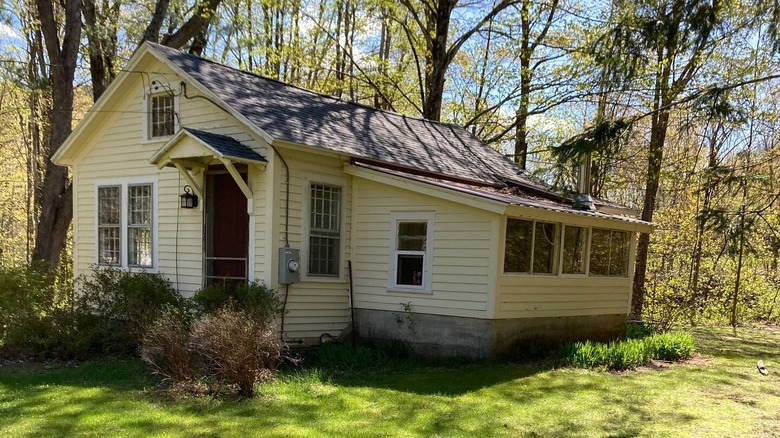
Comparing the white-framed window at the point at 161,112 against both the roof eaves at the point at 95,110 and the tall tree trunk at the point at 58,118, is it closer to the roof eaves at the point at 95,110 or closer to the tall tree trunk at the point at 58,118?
the roof eaves at the point at 95,110

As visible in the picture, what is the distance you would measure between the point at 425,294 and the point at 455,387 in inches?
85.7

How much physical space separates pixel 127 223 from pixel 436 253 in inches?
239

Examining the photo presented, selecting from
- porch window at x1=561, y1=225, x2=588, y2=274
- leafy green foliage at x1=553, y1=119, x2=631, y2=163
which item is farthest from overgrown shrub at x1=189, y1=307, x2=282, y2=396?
porch window at x1=561, y1=225, x2=588, y2=274

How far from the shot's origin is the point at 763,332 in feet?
50.9

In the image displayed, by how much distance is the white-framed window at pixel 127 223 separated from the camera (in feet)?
33.9

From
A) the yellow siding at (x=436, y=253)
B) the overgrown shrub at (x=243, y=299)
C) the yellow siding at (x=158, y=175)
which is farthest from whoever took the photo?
the yellow siding at (x=158, y=175)

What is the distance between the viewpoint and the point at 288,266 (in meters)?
8.66

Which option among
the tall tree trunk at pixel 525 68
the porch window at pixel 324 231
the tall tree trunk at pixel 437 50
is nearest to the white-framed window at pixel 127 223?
the porch window at pixel 324 231

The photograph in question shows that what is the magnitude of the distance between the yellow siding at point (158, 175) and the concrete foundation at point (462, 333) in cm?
224

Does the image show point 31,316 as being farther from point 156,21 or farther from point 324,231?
point 156,21

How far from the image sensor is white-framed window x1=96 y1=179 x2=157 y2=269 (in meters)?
10.3

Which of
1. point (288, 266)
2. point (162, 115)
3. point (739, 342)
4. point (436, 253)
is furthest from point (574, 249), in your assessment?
point (162, 115)

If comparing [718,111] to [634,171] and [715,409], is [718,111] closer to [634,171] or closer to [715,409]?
[715,409]

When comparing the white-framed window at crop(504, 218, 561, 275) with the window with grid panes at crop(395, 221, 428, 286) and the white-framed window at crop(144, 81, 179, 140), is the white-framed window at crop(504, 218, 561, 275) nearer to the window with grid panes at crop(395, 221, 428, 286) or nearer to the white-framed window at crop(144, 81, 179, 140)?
the window with grid panes at crop(395, 221, 428, 286)
